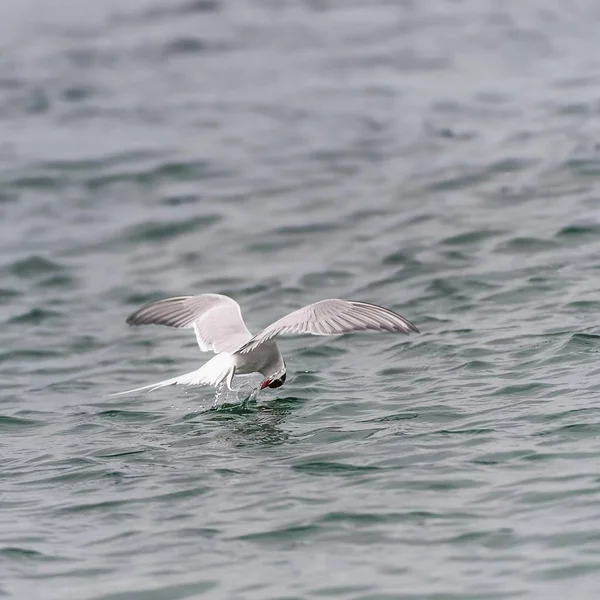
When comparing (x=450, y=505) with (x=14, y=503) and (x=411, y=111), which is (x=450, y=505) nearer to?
(x=14, y=503)

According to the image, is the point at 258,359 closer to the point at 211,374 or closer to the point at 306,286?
the point at 211,374

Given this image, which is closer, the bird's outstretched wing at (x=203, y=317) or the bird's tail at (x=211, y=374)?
the bird's tail at (x=211, y=374)

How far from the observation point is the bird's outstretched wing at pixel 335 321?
8.70m

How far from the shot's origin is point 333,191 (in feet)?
55.5

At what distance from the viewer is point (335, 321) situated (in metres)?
8.88

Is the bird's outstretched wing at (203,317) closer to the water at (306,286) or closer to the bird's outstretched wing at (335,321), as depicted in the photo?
the water at (306,286)

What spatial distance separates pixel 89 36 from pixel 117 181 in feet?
26.2

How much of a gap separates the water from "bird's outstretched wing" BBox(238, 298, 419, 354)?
74 centimetres

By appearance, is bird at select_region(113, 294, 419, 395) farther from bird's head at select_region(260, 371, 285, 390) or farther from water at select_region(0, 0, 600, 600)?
water at select_region(0, 0, 600, 600)

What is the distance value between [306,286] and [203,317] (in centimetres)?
310

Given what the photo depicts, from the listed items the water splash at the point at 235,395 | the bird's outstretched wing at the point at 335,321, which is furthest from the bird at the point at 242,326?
the water splash at the point at 235,395

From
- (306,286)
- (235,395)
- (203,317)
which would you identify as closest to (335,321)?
(235,395)

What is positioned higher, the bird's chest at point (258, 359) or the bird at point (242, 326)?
the bird at point (242, 326)

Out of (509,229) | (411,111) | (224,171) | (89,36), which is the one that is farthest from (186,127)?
(509,229)
